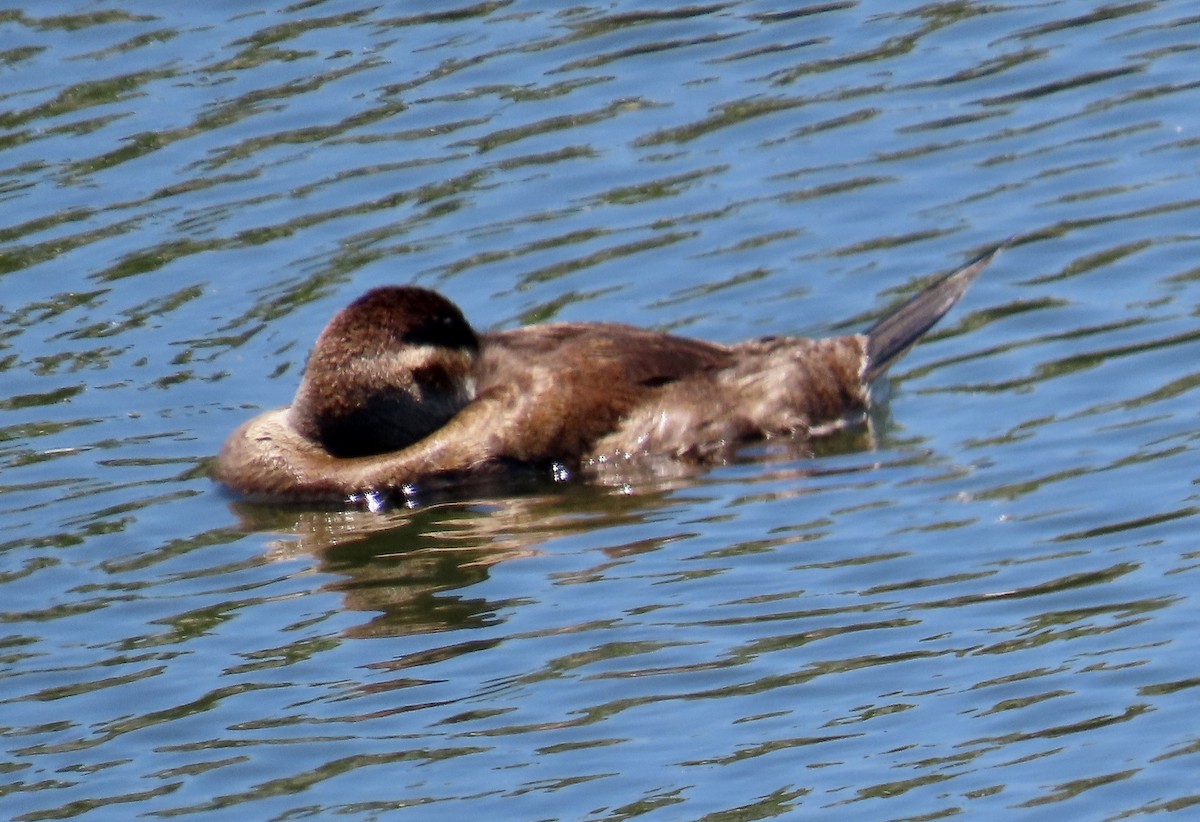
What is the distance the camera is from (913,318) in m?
10.6

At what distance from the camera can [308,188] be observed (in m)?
13.1

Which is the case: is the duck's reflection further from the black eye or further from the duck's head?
the black eye

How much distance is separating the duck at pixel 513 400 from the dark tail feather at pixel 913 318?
0.01 metres

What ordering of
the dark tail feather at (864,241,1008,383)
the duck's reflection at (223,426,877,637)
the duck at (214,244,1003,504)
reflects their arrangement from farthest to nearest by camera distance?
the dark tail feather at (864,241,1008,383), the duck at (214,244,1003,504), the duck's reflection at (223,426,877,637)

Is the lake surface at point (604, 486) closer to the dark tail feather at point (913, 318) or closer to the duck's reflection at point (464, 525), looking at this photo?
the duck's reflection at point (464, 525)

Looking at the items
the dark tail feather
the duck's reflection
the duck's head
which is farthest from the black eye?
the dark tail feather

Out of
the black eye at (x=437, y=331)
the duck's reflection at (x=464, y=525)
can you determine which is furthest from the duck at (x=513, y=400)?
the duck's reflection at (x=464, y=525)

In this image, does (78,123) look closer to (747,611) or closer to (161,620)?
(161,620)

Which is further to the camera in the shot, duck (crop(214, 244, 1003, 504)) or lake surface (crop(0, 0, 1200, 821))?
duck (crop(214, 244, 1003, 504))

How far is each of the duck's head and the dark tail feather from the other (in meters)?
1.62

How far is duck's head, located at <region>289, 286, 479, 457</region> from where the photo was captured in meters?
10.3

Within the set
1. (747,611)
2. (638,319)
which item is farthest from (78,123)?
(747,611)

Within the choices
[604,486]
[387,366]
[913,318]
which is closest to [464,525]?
[604,486]

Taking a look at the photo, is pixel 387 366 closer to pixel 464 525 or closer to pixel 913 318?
pixel 464 525
